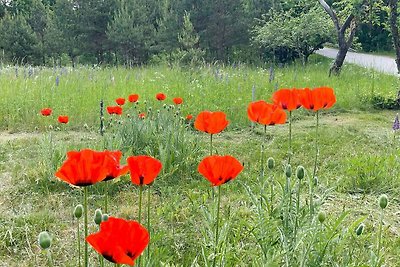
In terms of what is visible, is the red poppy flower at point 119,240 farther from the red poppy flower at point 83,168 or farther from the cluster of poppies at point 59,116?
the cluster of poppies at point 59,116

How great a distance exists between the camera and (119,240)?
718mm

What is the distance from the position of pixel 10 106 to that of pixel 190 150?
2981 millimetres

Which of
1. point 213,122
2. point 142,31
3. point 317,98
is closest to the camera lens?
point 213,122

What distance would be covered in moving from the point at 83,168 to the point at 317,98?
1.04m

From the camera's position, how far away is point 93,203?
2.73 metres

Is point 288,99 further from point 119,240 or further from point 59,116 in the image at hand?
point 59,116

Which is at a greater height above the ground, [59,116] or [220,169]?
[220,169]

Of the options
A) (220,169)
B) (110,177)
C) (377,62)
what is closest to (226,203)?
(220,169)

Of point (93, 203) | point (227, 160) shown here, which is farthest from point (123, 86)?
point (227, 160)

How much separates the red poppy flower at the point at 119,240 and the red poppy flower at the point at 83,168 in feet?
0.62

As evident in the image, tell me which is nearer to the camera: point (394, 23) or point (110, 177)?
point (110, 177)

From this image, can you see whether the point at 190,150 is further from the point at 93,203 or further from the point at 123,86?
the point at 123,86

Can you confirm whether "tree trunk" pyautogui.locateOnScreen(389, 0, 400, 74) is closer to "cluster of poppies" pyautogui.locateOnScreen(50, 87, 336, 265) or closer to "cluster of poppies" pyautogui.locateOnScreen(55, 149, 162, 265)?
"cluster of poppies" pyautogui.locateOnScreen(50, 87, 336, 265)

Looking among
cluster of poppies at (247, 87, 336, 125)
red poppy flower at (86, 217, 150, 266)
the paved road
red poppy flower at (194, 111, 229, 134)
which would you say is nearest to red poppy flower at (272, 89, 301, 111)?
cluster of poppies at (247, 87, 336, 125)
